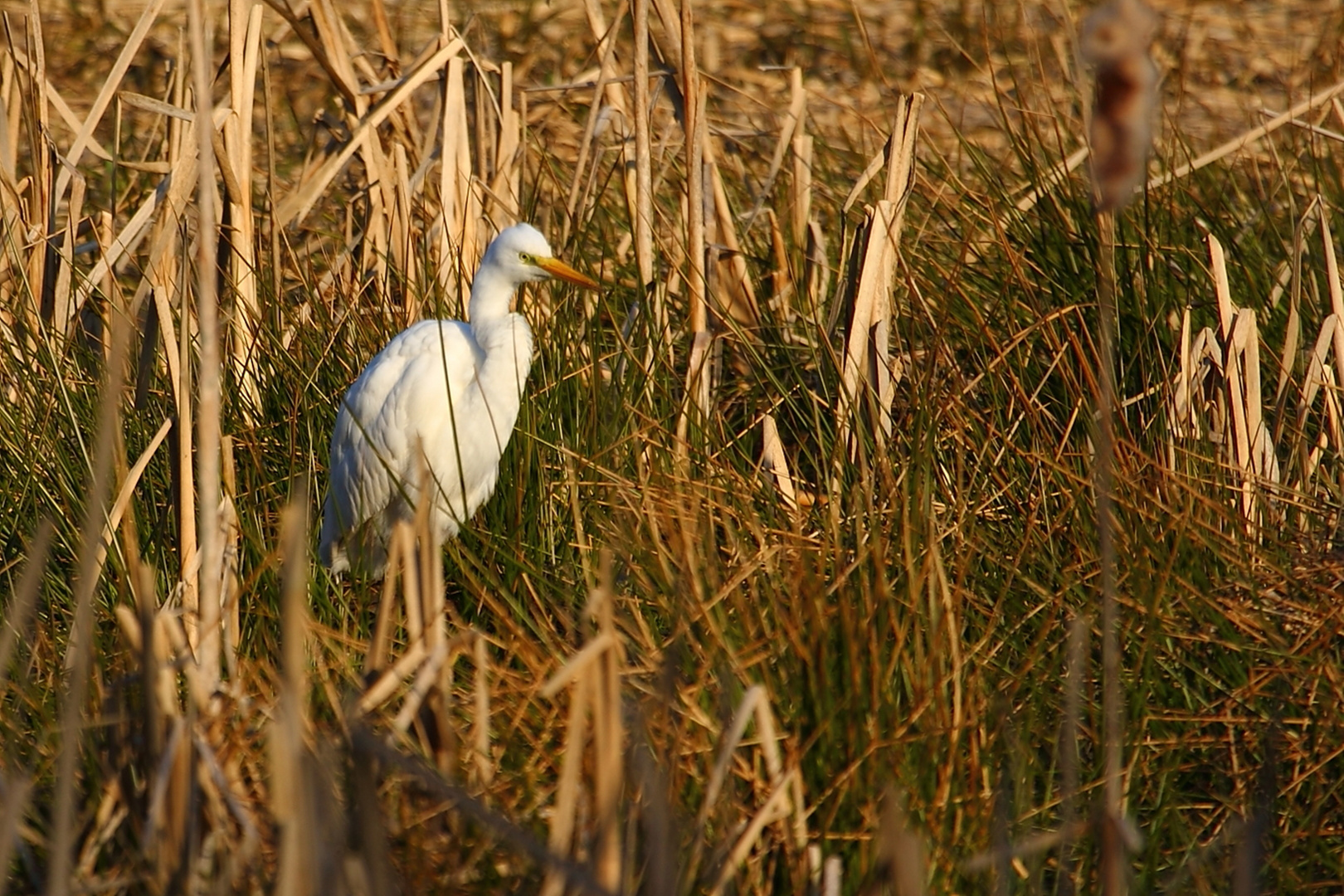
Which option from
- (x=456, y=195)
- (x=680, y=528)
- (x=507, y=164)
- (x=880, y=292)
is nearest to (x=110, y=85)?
(x=456, y=195)

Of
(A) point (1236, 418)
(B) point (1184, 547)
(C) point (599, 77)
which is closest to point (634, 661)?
(B) point (1184, 547)

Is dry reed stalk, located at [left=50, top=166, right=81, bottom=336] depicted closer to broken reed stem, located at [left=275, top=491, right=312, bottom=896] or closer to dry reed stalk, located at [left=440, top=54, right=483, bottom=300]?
dry reed stalk, located at [left=440, top=54, right=483, bottom=300]

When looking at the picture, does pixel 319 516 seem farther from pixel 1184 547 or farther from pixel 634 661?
pixel 1184 547

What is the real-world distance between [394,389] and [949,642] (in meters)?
1.31

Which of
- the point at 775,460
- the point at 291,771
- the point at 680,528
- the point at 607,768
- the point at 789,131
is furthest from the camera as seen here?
the point at 789,131

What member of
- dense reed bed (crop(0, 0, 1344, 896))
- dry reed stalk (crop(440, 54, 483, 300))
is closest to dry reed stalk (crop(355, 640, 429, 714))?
dense reed bed (crop(0, 0, 1344, 896))

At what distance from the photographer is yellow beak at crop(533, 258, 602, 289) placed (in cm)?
277

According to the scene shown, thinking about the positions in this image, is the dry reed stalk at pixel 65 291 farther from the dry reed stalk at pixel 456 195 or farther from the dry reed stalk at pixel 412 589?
the dry reed stalk at pixel 412 589

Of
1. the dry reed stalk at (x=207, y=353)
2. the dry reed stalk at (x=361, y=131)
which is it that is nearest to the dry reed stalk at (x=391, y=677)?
the dry reed stalk at (x=207, y=353)

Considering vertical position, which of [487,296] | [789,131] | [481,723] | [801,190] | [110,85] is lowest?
[481,723]

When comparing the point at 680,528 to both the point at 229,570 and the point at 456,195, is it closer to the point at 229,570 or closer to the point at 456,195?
the point at 229,570

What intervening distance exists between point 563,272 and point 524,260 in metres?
0.09

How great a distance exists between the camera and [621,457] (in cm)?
250

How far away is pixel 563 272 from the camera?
9.24 feet
